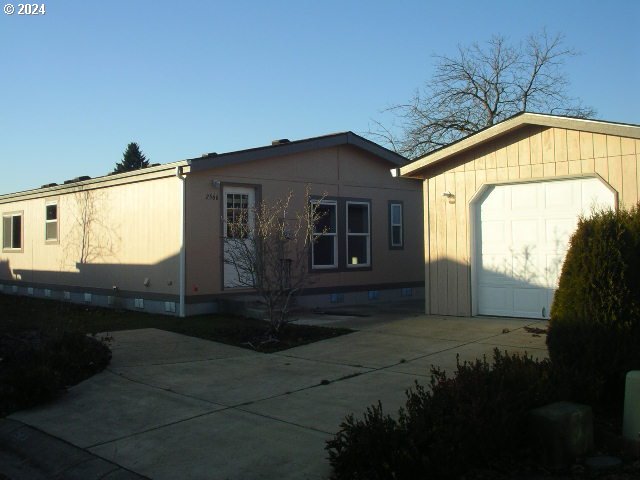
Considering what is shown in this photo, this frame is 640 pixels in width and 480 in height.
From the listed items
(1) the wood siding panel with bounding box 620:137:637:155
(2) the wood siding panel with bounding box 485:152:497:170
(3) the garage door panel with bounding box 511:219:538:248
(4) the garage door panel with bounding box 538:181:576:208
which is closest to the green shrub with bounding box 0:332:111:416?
(3) the garage door panel with bounding box 511:219:538:248

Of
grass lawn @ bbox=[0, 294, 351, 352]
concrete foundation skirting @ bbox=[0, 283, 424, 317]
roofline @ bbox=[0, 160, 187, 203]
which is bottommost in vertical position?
grass lawn @ bbox=[0, 294, 351, 352]

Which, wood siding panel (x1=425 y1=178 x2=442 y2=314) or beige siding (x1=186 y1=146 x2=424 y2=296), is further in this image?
beige siding (x1=186 y1=146 x2=424 y2=296)

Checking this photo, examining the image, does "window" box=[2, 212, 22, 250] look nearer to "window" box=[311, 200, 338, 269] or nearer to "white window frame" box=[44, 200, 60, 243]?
"white window frame" box=[44, 200, 60, 243]

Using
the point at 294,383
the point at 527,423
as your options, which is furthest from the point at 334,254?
the point at 527,423

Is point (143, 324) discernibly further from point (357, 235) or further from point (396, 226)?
point (396, 226)

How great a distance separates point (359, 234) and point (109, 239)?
6.52m

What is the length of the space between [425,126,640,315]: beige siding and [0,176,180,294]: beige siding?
5.59m

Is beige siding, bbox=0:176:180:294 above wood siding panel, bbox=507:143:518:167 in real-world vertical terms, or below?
below

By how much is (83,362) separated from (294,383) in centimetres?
281

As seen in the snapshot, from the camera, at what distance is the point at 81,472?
16.6ft

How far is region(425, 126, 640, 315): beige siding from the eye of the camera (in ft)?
31.7

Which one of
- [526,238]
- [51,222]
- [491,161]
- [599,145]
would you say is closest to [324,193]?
[491,161]

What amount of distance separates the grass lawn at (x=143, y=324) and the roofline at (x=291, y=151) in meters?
3.23

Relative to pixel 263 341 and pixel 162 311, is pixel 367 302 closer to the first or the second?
pixel 162 311
